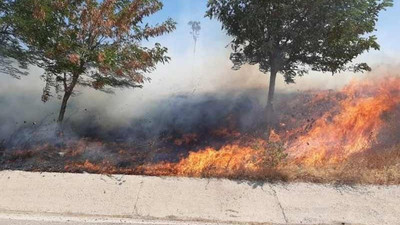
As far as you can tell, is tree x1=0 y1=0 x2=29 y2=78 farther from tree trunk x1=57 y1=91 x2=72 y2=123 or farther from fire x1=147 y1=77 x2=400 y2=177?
fire x1=147 y1=77 x2=400 y2=177

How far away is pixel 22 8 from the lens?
24.7 ft

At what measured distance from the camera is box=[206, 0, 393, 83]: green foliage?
26.5 feet

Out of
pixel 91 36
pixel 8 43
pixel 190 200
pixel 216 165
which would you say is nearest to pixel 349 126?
pixel 216 165

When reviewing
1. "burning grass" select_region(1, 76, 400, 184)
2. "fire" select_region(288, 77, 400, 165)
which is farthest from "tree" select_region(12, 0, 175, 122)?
"fire" select_region(288, 77, 400, 165)

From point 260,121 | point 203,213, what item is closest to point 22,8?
point 203,213

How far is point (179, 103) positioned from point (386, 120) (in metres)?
6.52

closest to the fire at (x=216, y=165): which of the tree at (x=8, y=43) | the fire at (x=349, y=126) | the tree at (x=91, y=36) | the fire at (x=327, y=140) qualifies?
the fire at (x=327, y=140)

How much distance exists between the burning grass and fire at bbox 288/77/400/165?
2 centimetres

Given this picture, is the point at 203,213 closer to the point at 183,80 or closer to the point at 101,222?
the point at 101,222

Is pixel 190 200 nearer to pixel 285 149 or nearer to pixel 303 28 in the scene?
pixel 285 149

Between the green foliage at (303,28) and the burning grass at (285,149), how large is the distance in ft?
5.18

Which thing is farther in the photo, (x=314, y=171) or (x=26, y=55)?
(x=26, y=55)

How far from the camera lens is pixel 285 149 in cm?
772

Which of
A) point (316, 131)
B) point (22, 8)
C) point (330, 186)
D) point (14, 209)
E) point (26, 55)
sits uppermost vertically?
point (22, 8)
